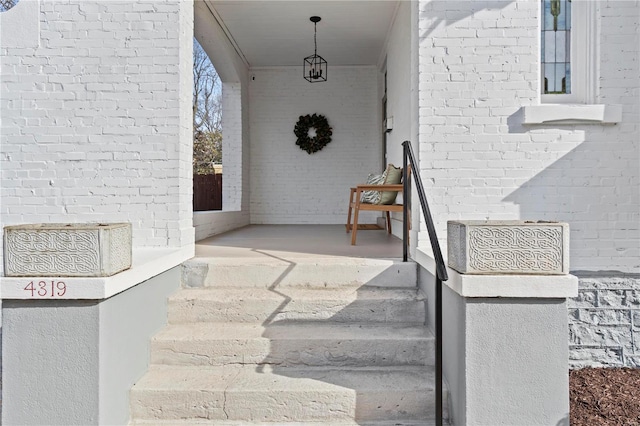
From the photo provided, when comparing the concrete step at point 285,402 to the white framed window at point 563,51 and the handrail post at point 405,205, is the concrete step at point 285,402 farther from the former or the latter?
the white framed window at point 563,51

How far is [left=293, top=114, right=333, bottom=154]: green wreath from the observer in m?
7.70

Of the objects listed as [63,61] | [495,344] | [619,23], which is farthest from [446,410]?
[63,61]

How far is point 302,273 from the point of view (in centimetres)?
293

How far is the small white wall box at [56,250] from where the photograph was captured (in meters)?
1.93

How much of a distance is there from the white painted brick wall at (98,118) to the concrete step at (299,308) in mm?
618

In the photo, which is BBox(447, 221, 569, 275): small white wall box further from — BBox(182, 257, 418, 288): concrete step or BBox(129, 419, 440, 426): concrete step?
BBox(182, 257, 418, 288): concrete step

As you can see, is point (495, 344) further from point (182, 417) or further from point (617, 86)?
point (617, 86)

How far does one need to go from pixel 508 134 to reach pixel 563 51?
2.80 ft

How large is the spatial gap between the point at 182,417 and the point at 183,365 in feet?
1.09

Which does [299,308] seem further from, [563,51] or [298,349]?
[563,51]

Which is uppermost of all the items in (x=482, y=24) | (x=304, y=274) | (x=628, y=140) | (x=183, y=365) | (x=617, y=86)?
(x=482, y=24)

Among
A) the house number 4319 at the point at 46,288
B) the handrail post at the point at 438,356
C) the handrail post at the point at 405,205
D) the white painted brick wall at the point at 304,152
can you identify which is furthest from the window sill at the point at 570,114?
the white painted brick wall at the point at 304,152

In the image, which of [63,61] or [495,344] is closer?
[495,344]

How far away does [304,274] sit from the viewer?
2926 millimetres
